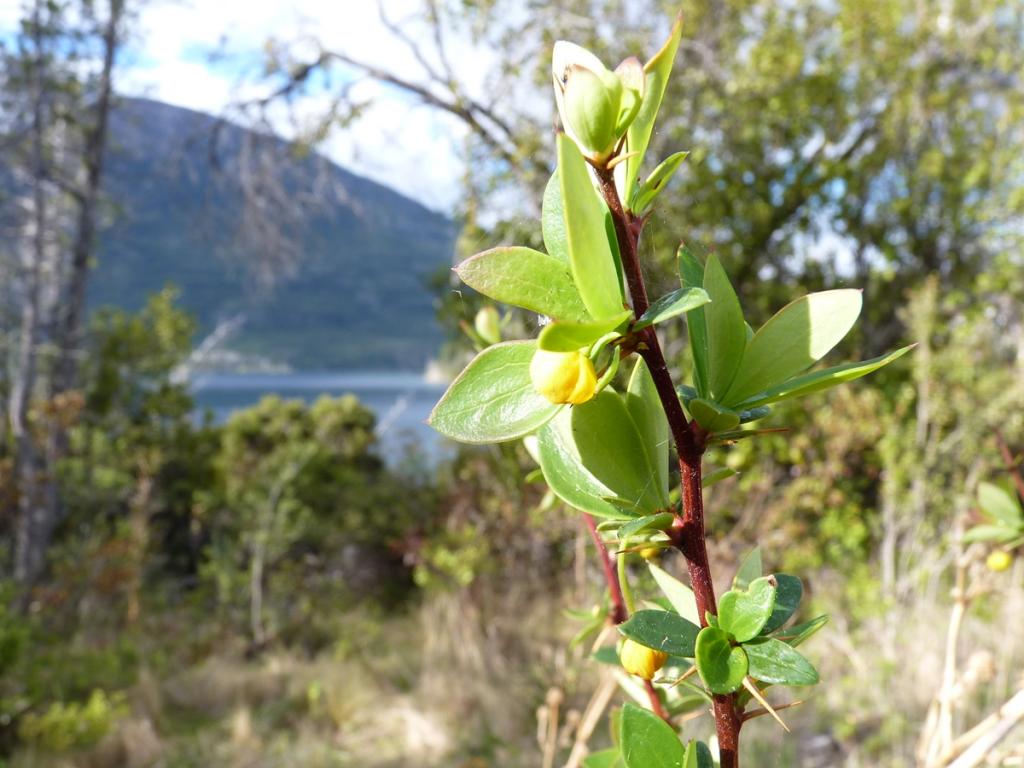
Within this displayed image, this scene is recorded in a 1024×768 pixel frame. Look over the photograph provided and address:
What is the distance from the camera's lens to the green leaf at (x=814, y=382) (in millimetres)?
261

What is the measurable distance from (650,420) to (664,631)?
9 centimetres

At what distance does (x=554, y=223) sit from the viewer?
0.29 meters

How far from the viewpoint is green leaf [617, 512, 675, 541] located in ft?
0.87

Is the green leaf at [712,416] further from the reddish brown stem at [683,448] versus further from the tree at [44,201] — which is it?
the tree at [44,201]

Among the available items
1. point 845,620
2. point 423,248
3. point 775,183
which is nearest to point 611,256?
point 845,620

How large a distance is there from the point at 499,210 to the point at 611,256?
3466mm

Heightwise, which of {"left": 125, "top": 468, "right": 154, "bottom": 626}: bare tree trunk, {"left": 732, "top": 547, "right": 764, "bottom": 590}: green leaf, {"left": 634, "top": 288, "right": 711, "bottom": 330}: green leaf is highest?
{"left": 634, "top": 288, "right": 711, "bottom": 330}: green leaf

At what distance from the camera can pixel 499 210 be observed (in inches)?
142

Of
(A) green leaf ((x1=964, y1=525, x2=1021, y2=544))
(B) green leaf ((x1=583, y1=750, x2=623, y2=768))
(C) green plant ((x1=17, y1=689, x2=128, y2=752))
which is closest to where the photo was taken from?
(B) green leaf ((x1=583, y1=750, x2=623, y2=768))

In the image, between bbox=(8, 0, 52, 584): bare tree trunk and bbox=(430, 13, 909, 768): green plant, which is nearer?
bbox=(430, 13, 909, 768): green plant

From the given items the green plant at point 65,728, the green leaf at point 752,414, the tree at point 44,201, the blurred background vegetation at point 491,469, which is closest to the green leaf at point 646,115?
the green leaf at point 752,414

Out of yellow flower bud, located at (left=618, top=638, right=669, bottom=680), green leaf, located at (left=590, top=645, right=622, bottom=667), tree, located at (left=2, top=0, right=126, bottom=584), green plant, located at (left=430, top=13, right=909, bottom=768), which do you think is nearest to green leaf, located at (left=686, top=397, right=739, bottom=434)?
green plant, located at (left=430, top=13, right=909, bottom=768)

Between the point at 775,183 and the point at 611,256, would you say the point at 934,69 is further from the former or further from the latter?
the point at 611,256

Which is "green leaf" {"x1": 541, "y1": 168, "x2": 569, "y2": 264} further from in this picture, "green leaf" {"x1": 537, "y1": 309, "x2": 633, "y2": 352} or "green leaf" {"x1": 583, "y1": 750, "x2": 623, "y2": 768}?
"green leaf" {"x1": 583, "y1": 750, "x2": 623, "y2": 768}
